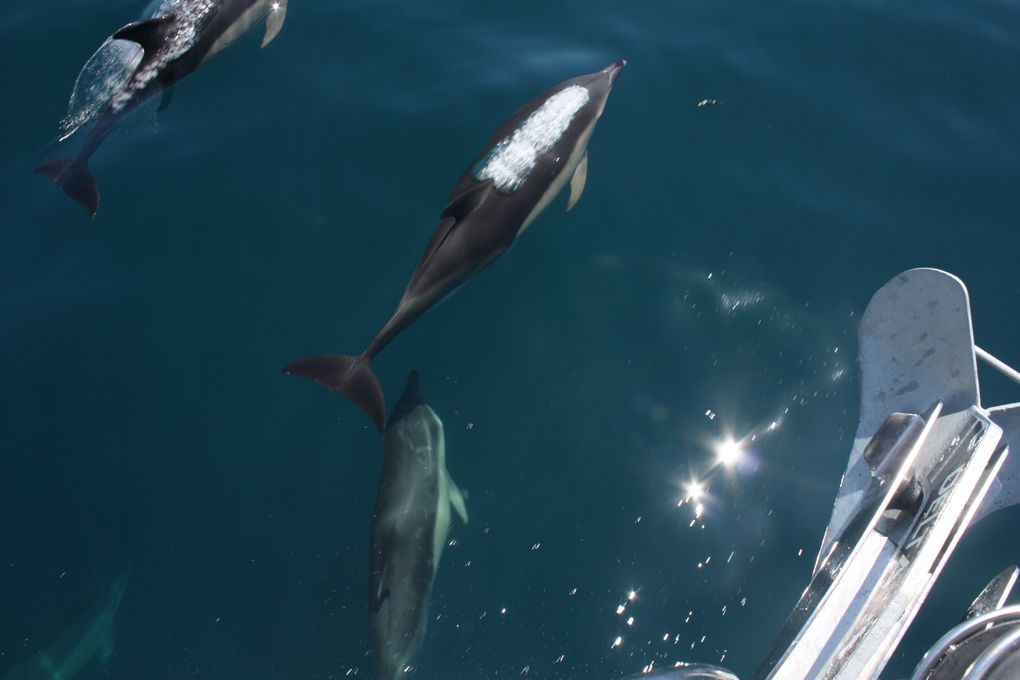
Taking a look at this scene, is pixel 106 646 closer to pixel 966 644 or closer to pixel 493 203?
pixel 493 203

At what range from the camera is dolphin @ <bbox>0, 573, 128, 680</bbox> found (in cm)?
537

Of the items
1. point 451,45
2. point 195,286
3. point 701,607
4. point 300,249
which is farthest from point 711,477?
point 451,45

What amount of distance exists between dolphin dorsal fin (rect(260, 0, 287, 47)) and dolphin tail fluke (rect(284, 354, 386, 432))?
4.61 metres

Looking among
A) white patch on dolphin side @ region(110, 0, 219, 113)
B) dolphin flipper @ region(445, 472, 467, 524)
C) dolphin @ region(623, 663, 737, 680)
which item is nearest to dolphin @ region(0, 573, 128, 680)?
dolphin flipper @ region(445, 472, 467, 524)

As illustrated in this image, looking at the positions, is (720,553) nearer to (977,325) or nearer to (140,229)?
(977,325)

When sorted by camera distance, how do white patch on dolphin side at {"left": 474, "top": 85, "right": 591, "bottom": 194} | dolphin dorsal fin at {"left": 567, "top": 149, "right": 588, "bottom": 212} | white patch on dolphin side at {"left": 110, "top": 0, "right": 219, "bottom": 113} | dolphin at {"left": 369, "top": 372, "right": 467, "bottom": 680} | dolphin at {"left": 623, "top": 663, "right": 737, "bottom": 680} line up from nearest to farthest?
1. dolphin at {"left": 623, "top": 663, "right": 737, "bottom": 680}
2. dolphin at {"left": 369, "top": 372, "right": 467, "bottom": 680}
3. white patch on dolphin side at {"left": 474, "top": 85, "right": 591, "bottom": 194}
4. dolphin dorsal fin at {"left": 567, "top": 149, "right": 588, "bottom": 212}
5. white patch on dolphin side at {"left": 110, "top": 0, "right": 219, "bottom": 113}

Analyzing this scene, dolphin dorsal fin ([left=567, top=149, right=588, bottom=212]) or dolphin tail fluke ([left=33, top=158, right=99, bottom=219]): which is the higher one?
dolphin tail fluke ([left=33, top=158, right=99, bottom=219])

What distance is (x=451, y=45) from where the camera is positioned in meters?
9.04

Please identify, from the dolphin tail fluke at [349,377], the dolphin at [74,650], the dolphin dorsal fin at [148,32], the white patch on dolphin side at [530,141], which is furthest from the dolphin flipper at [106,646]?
the dolphin dorsal fin at [148,32]

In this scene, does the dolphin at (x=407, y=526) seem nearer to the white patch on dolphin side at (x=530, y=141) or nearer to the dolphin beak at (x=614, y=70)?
the white patch on dolphin side at (x=530, y=141)

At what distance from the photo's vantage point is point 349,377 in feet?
19.8

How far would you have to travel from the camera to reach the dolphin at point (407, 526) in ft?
17.5

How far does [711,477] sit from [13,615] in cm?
503

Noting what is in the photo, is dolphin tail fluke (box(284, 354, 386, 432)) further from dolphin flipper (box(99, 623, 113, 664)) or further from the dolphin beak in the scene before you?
the dolphin beak
